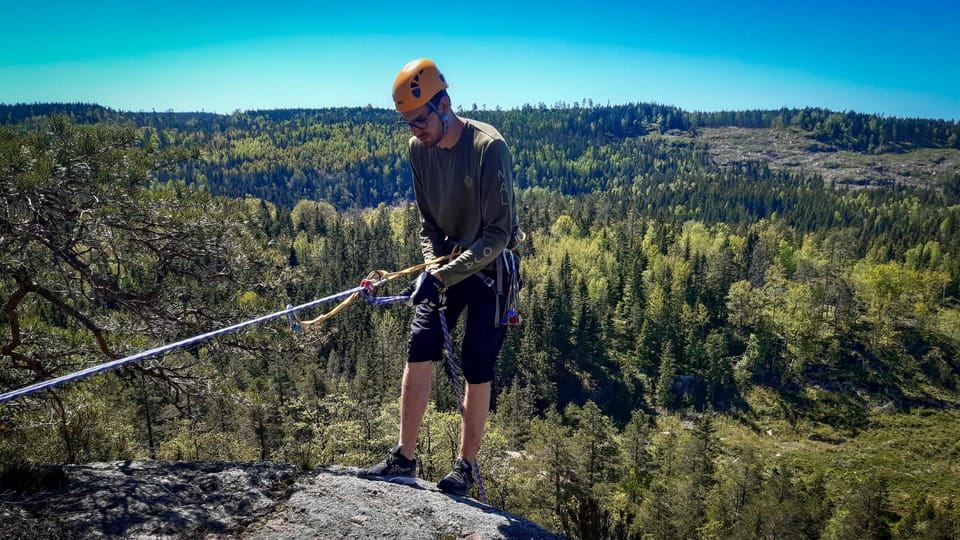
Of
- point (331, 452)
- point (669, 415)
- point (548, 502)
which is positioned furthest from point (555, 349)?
point (331, 452)

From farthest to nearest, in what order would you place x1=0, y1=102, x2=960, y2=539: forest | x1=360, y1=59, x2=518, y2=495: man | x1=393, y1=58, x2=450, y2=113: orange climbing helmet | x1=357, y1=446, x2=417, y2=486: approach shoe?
x1=0, y1=102, x2=960, y2=539: forest, x1=357, y1=446, x2=417, y2=486: approach shoe, x1=360, y1=59, x2=518, y2=495: man, x1=393, y1=58, x2=450, y2=113: orange climbing helmet

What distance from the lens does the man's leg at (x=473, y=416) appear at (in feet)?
14.5

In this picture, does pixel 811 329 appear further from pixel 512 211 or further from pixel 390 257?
pixel 512 211

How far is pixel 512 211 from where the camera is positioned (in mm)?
4242

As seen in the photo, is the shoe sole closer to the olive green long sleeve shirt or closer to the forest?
the forest

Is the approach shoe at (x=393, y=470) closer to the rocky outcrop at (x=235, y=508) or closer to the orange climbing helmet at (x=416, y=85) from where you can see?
the rocky outcrop at (x=235, y=508)

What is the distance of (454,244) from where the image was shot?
183 inches

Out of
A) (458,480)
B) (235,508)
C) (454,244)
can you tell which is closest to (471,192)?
(454,244)

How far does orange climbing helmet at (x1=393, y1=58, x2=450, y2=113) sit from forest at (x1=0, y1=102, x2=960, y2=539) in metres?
2.30

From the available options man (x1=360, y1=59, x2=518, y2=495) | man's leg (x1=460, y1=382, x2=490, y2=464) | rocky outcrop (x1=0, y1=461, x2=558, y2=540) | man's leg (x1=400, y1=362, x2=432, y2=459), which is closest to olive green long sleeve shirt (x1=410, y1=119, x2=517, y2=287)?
man (x1=360, y1=59, x2=518, y2=495)

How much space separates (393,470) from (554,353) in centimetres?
6940

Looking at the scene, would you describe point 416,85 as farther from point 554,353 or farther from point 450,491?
point 554,353

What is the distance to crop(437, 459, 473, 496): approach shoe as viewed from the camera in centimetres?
439

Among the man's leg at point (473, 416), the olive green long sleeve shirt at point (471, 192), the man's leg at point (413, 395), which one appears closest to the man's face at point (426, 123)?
the olive green long sleeve shirt at point (471, 192)
